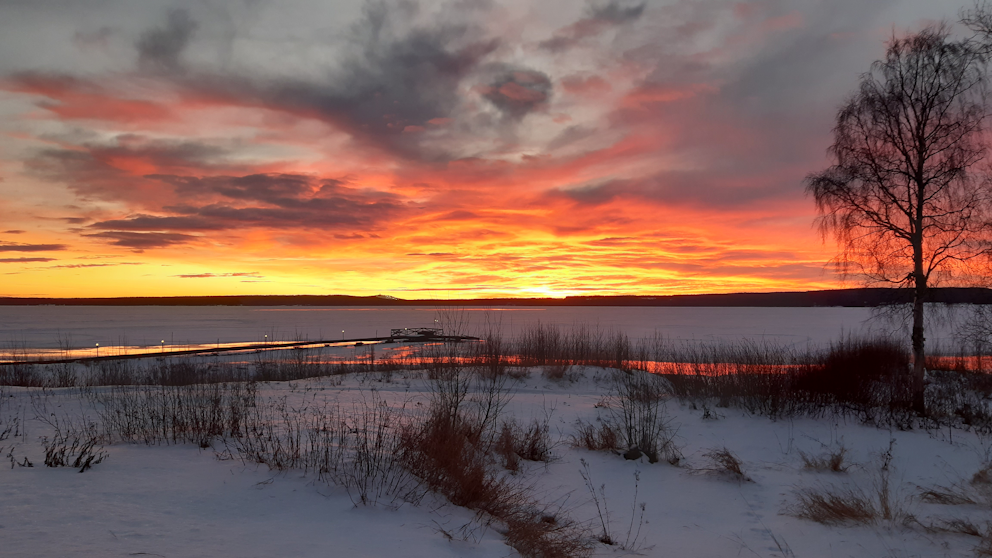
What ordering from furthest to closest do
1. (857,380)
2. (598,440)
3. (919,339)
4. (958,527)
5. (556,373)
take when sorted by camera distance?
(556,373) → (857,380) → (919,339) → (598,440) → (958,527)

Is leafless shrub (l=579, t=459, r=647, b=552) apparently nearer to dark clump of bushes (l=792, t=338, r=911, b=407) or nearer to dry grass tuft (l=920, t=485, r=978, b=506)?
dry grass tuft (l=920, t=485, r=978, b=506)

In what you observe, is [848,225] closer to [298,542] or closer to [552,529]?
[552,529]

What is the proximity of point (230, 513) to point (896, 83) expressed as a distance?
15.6m

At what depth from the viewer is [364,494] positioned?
5594 millimetres

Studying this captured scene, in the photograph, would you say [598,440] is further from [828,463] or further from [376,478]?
[376,478]

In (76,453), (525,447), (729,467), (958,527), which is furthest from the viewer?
(525,447)

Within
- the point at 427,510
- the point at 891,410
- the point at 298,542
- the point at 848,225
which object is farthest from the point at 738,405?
the point at 298,542

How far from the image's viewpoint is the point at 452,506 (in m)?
6.07

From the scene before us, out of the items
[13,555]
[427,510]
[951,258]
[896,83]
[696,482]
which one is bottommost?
[696,482]

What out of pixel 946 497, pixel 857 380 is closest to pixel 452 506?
pixel 946 497

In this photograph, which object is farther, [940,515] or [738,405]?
[738,405]

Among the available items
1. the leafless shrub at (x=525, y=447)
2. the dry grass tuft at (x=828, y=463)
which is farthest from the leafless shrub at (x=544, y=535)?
the dry grass tuft at (x=828, y=463)

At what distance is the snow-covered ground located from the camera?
445cm

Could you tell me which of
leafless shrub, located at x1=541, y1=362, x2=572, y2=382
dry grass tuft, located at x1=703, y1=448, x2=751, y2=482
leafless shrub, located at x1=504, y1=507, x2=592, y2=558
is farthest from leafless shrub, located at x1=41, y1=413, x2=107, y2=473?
leafless shrub, located at x1=541, y1=362, x2=572, y2=382
